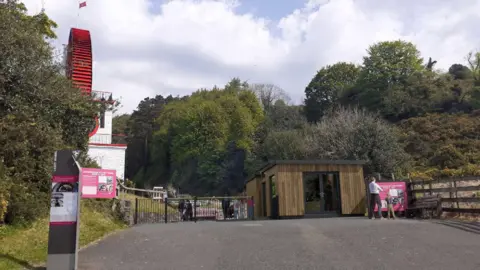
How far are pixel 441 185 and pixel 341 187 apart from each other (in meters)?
4.79

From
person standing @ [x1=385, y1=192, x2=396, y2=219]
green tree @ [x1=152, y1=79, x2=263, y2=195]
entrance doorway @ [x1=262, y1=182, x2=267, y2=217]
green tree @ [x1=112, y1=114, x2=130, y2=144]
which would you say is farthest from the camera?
green tree @ [x1=112, y1=114, x2=130, y2=144]

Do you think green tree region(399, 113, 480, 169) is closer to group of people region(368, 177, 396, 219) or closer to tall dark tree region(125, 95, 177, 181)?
group of people region(368, 177, 396, 219)

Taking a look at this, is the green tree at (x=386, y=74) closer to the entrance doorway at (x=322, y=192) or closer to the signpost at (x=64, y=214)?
the entrance doorway at (x=322, y=192)

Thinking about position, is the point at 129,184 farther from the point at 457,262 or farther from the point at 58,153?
the point at 457,262

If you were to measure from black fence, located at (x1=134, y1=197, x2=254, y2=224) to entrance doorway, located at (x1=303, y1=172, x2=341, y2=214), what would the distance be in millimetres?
3561

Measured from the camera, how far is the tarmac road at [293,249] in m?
8.71

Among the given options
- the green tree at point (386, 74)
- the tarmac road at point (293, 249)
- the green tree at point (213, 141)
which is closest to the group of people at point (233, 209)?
the tarmac road at point (293, 249)

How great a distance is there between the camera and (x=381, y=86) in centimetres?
5206

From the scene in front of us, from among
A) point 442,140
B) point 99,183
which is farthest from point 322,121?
point 99,183

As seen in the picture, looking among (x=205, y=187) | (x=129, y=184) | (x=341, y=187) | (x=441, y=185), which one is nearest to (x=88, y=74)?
(x=129, y=184)

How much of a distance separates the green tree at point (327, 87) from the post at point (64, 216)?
165ft

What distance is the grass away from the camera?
8737 mm

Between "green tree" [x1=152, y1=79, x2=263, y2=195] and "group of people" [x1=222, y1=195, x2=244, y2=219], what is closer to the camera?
"group of people" [x1=222, y1=195, x2=244, y2=219]

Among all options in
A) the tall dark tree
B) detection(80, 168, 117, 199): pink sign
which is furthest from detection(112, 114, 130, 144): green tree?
detection(80, 168, 117, 199): pink sign
